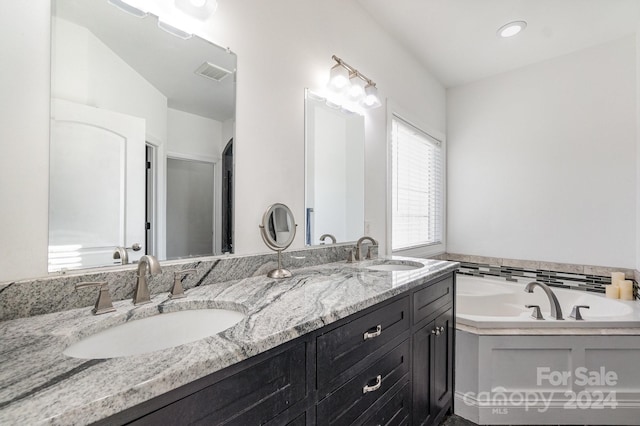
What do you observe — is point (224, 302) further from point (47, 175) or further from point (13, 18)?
point (13, 18)

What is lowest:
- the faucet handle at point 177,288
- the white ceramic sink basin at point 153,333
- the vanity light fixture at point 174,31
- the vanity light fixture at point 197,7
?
the white ceramic sink basin at point 153,333

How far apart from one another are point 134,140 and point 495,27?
2.55 m

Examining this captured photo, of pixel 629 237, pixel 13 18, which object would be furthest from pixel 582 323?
pixel 13 18

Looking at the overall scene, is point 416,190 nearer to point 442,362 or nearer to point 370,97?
point 370,97

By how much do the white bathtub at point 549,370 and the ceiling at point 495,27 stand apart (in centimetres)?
206

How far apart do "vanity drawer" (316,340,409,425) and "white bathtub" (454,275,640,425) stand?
0.85 m

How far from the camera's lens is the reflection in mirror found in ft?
5.42

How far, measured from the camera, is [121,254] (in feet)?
3.18

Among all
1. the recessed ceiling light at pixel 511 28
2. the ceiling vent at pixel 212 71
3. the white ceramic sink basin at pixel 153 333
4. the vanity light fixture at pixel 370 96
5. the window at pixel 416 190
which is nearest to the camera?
the white ceramic sink basin at pixel 153 333

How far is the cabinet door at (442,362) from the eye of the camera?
1533mm

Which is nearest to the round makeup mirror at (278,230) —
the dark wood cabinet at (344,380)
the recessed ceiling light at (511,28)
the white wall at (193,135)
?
the white wall at (193,135)

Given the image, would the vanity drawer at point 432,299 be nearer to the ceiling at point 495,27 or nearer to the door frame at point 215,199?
the door frame at point 215,199

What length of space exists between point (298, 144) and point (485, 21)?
68.9 inches

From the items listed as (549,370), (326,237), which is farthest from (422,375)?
(549,370)
